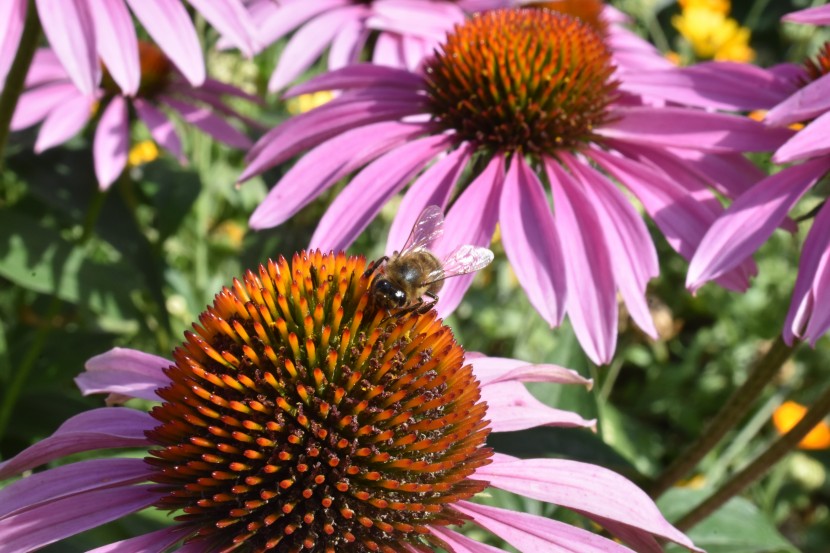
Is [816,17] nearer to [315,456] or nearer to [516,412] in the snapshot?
[516,412]

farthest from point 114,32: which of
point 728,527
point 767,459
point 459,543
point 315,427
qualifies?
point 728,527

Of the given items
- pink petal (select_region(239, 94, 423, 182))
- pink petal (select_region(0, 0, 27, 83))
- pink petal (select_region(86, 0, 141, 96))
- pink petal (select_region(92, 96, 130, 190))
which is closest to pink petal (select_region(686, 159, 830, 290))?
pink petal (select_region(239, 94, 423, 182))

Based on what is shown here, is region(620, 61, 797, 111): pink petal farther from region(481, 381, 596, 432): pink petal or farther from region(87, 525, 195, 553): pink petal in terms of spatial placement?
region(87, 525, 195, 553): pink petal

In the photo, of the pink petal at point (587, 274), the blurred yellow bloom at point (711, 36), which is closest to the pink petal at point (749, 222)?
the pink petal at point (587, 274)

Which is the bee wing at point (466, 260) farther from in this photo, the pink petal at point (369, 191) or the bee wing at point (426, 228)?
the pink petal at point (369, 191)

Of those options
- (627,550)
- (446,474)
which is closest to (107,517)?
(446,474)
